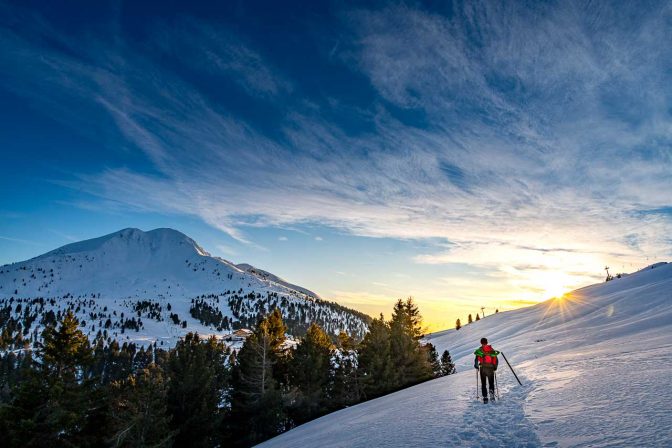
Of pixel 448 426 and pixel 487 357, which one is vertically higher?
pixel 487 357

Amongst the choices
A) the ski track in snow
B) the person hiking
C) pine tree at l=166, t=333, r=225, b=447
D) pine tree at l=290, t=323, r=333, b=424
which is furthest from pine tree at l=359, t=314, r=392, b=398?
the person hiking

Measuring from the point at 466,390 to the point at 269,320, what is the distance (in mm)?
25719

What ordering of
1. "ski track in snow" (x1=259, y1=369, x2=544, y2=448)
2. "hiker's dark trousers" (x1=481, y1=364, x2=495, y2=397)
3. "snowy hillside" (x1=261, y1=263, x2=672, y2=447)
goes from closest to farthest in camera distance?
"snowy hillside" (x1=261, y1=263, x2=672, y2=447) < "ski track in snow" (x1=259, y1=369, x2=544, y2=448) < "hiker's dark trousers" (x1=481, y1=364, x2=495, y2=397)

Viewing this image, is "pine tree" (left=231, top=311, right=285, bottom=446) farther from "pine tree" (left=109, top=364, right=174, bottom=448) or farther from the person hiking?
the person hiking

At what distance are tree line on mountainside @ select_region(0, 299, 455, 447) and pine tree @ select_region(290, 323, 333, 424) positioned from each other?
0.32ft

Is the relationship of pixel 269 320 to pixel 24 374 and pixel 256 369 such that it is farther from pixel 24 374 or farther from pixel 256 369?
pixel 24 374

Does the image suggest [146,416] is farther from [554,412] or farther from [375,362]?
[554,412]

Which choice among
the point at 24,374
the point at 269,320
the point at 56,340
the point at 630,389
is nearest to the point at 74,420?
the point at 24,374

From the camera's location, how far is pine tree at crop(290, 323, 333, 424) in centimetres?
3266

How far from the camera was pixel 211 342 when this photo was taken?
4291cm

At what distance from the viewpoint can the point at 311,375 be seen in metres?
34.4

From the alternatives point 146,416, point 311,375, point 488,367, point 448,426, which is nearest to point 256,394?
point 311,375

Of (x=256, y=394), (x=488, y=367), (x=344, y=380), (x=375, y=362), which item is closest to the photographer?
(x=488, y=367)

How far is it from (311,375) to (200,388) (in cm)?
1039
